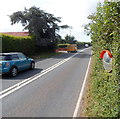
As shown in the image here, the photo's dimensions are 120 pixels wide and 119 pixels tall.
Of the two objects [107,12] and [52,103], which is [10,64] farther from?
[107,12]

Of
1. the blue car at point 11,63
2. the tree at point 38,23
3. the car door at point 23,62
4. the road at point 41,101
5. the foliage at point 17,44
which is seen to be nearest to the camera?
the road at point 41,101

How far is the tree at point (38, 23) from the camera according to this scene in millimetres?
28359

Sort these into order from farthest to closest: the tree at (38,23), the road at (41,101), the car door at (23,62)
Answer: the tree at (38,23) → the car door at (23,62) → the road at (41,101)

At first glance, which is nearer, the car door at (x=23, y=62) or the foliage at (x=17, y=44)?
the car door at (x=23, y=62)

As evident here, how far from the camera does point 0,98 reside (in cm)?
575

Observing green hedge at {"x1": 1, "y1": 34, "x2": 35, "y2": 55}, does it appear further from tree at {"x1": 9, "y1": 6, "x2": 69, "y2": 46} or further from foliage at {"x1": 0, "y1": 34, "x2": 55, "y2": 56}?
tree at {"x1": 9, "y1": 6, "x2": 69, "y2": 46}

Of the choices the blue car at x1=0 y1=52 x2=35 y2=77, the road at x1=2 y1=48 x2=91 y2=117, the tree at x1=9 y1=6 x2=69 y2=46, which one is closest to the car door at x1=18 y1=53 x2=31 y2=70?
the blue car at x1=0 y1=52 x2=35 y2=77

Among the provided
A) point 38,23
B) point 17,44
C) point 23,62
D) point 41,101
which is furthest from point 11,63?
point 38,23

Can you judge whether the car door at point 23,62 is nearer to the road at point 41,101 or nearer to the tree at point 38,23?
the road at point 41,101

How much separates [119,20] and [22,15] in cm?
2933

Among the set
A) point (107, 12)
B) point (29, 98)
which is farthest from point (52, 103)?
point (107, 12)

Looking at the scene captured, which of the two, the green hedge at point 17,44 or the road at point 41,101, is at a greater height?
the green hedge at point 17,44

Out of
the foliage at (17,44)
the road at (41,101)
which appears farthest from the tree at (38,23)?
the road at (41,101)

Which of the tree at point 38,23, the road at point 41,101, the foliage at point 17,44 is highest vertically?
the tree at point 38,23
